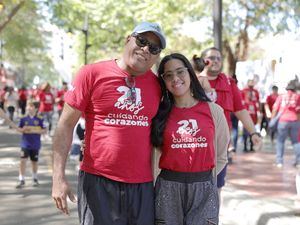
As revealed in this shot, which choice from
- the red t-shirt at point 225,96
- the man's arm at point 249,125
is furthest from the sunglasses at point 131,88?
the red t-shirt at point 225,96

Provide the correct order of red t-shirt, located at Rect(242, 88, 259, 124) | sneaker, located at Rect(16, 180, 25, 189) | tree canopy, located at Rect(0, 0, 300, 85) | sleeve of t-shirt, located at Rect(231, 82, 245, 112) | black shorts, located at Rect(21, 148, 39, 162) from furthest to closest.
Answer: tree canopy, located at Rect(0, 0, 300, 85) < red t-shirt, located at Rect(242, 88, 259, 124) < black shorts, located at Rect(21, 148, 39, 162) < sneaker, located at Rect(16, 180, 25, 189) < sleeve of t-shirt, located at Rect(231, 82, 245, 112)

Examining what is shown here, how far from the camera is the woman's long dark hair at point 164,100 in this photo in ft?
10.8

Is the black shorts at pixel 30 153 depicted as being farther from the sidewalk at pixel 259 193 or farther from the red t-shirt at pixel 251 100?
the red t-shirt at pixel 251 100

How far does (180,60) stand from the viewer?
3.44 meters

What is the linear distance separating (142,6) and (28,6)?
5185 millimetres

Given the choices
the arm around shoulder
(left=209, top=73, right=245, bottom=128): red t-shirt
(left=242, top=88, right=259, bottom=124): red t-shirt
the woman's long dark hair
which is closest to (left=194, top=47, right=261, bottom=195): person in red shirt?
(left=209, top=73, right=245, bottom=128): red t-shirt

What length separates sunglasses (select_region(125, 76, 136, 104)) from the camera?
123 inches

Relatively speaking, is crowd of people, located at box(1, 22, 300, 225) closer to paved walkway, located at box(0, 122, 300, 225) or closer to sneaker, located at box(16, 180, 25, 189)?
paved walkway, located at box(0, 122, 300, 225)

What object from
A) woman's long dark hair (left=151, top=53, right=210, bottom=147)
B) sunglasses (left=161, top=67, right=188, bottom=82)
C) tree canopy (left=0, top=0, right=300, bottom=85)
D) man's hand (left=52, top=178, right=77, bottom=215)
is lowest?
man's hand (left=52, top=178, right=77, bottom=215)

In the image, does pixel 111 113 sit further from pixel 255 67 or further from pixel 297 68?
pixel 255 67

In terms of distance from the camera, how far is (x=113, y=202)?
10.4 feet

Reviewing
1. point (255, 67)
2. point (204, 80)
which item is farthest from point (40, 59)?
point (204, 80)

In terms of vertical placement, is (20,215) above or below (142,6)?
below

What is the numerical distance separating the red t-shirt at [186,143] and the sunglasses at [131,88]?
340 millimetres
